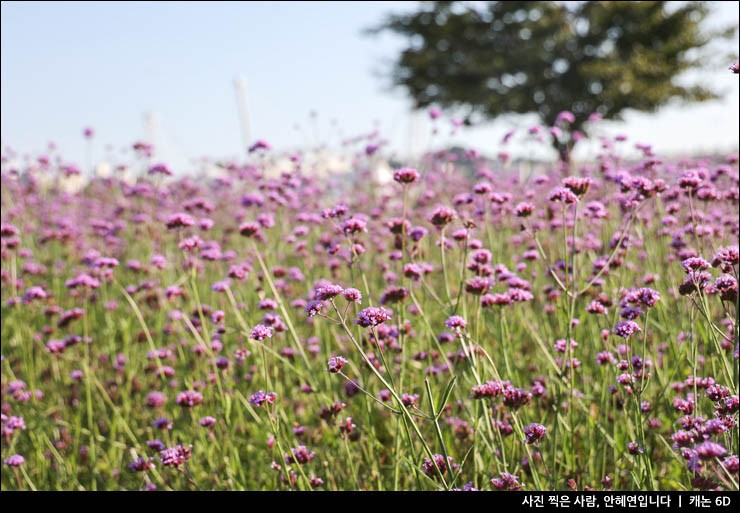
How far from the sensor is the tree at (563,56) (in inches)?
1019

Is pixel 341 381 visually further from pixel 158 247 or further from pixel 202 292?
pixel 158 247

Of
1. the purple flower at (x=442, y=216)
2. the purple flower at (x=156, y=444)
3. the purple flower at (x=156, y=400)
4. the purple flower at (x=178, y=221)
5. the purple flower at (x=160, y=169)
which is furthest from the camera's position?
the purple flower at (x=160, y=169)

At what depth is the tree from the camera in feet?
84.9

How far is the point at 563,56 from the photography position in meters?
26.7

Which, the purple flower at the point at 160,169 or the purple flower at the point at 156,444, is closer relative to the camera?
the purple flower at the point at 156,444

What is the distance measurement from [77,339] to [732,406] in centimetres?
345

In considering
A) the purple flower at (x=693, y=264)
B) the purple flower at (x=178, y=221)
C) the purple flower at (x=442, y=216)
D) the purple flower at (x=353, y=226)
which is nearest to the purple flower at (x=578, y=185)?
the purple flower at (x=442, y=216)

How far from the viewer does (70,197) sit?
8625 millimetres

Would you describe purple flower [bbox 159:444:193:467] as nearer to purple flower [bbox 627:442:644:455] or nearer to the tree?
purple flower [bbox 627:442:644:455]

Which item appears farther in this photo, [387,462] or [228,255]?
[228,255]

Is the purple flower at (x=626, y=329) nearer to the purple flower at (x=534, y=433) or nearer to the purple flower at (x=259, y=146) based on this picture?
the purple flower at (x=534, y=433)

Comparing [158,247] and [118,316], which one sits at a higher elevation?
[158,247]

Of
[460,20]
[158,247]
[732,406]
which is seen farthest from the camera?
[460,20]
